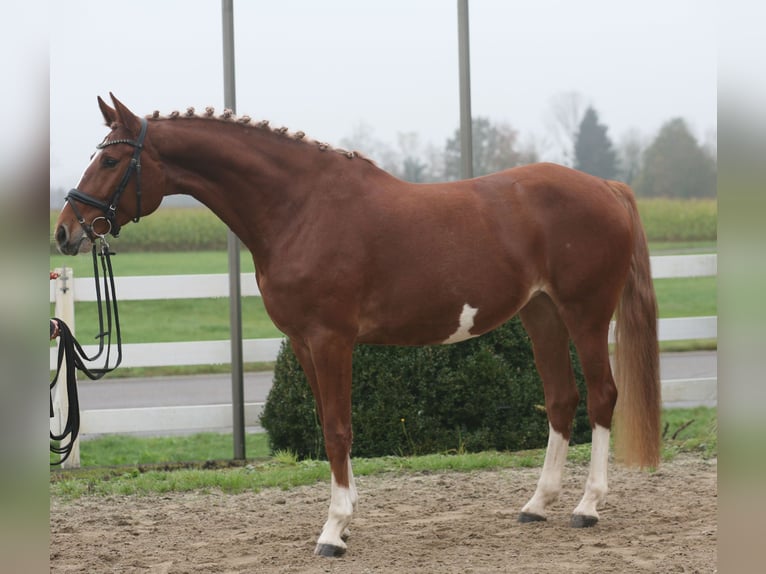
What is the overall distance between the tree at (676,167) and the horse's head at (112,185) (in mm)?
10755

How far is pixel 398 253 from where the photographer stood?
369 cm

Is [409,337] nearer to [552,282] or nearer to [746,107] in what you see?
[552,282]

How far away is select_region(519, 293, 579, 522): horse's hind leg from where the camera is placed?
13.4 feet

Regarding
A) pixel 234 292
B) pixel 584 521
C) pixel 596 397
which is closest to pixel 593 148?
pixel 234 292

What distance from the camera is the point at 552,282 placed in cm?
397

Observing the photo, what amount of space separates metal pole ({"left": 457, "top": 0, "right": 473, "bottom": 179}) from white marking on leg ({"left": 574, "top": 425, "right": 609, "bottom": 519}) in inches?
102

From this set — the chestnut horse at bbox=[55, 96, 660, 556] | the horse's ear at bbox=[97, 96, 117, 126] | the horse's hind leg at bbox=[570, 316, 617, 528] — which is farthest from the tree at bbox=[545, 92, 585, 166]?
the horse's ear at bbox=[97, 96, 117, 126]

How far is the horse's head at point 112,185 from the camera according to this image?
11.0ft

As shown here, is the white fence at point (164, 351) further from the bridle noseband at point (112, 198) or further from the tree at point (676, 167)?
the tree at point (676, 167)

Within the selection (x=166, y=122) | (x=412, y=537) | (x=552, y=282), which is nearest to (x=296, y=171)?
(x=166, y=122)

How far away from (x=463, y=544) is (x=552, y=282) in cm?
134

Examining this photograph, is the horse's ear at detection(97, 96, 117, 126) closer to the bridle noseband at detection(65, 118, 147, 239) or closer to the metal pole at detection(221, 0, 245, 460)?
the bridle noseband at detection(65, 118, 147, 239)

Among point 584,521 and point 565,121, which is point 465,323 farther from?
point 565,121

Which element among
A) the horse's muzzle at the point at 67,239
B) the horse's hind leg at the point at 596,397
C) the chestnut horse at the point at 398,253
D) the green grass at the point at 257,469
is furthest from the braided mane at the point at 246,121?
the green grass at the point at 257,469
